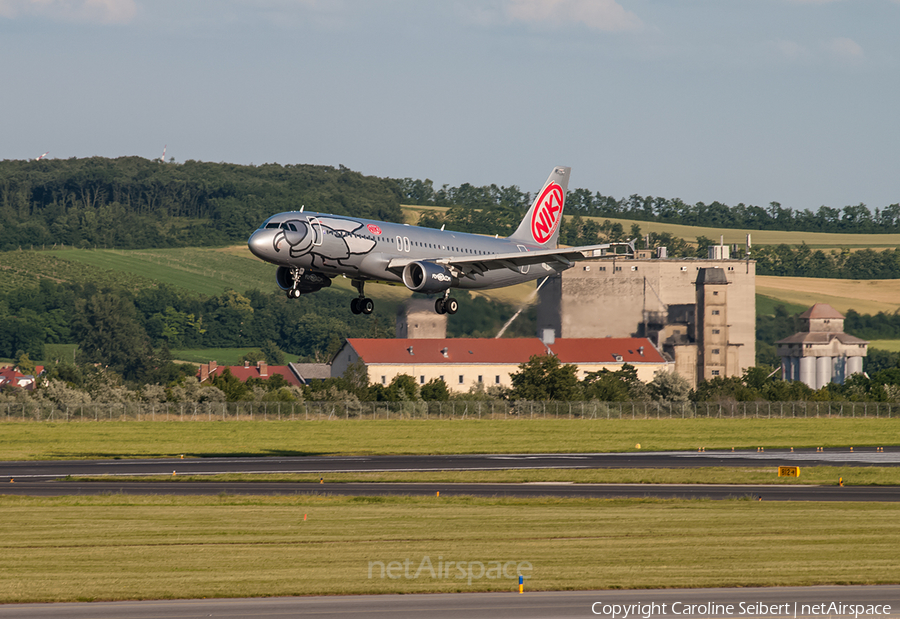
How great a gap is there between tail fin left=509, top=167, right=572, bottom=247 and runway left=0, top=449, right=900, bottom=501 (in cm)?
1618

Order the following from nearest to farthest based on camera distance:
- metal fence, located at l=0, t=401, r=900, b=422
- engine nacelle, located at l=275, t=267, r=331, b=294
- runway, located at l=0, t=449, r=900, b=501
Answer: engine nacelle, located at l=275, t=267, r=331, b=294
runway, located at l=0, t=449, r=900, b=501
metal fence, located at l=0, t=401, r=900, b=422

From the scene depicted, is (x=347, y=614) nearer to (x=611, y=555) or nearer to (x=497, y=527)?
(x=611, y=555)

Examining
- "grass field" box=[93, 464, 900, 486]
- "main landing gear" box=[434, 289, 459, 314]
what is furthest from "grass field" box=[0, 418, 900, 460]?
"main landing gear" box=[434, 289, 459, 314]

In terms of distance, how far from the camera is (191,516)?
5522cm

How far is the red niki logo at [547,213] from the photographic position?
7344cm

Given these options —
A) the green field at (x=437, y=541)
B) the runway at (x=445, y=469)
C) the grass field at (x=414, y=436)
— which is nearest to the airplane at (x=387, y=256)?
the green field at (x=437, y=541)

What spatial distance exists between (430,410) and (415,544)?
8710 cm

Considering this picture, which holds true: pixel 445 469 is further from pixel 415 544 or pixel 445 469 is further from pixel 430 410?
pixel 430 410

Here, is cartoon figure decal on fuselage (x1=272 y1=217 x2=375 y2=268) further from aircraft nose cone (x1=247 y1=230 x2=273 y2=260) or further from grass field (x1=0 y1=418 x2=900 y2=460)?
grass field (x1=0 y1=418 x2=900 y2=460)

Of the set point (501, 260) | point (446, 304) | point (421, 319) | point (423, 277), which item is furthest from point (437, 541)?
point (421, 319)

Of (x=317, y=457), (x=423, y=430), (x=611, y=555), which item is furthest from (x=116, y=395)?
(x=611, y=555)

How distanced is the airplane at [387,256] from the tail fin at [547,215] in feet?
19.2

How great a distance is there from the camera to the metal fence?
4948 inches

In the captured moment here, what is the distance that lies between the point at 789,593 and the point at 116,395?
407 ft
